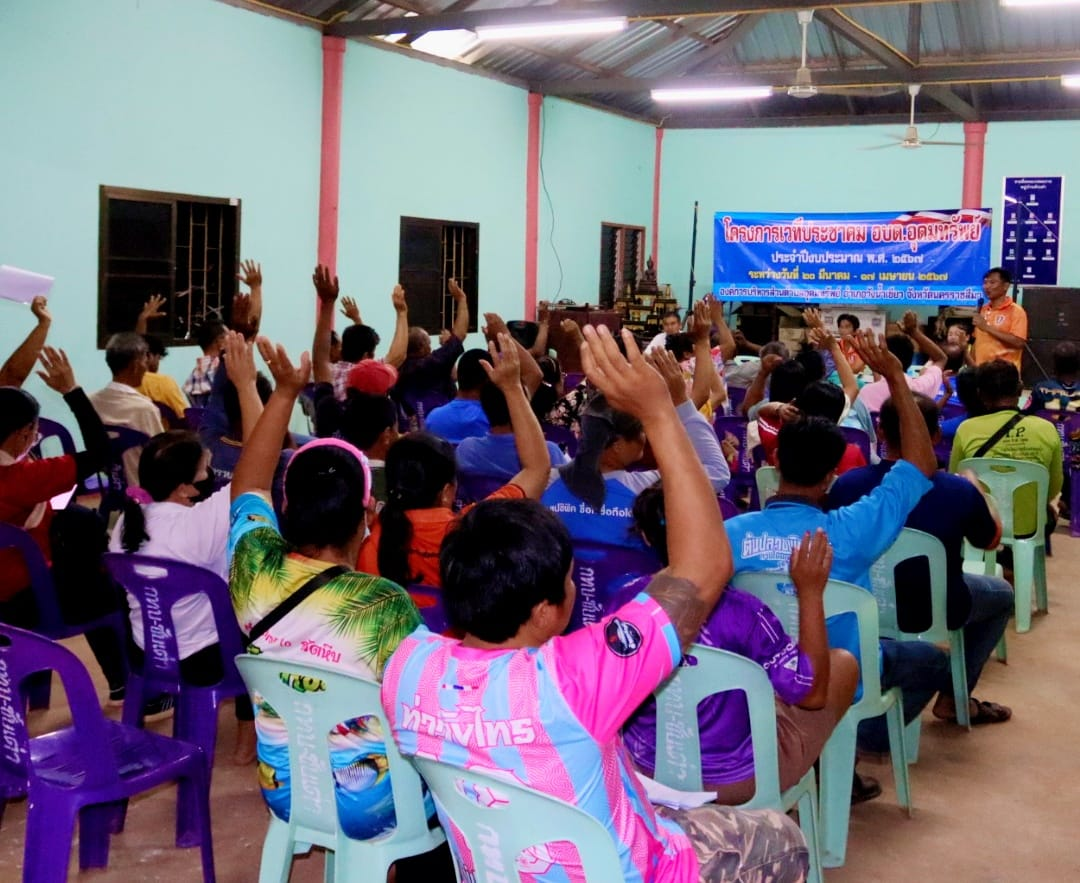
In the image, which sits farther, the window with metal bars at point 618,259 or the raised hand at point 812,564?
the window with metal bars at point 618,259

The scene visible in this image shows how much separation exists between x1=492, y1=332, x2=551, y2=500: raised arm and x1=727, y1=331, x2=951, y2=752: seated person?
0.49 m

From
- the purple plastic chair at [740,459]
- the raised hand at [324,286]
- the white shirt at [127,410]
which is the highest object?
the raised hand at [324,286]

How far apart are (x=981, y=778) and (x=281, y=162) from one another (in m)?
7.24

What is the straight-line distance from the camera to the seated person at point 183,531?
3025mm

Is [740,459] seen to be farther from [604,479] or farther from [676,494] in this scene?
[676,494]

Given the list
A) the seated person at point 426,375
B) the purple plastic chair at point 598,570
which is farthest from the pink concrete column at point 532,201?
the purple plastic chair at point 598,570

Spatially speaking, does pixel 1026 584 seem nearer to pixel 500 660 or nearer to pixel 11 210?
pixel 500 660

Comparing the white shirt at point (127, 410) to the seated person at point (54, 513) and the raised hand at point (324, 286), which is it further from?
the seated person at point (54, 513)

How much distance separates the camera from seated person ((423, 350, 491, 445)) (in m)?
4.86

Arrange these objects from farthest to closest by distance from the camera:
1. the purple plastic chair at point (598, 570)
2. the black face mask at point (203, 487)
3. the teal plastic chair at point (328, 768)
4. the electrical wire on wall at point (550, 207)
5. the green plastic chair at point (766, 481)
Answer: the electrical wire on wall at point (550, 207)
the green plastic chair at point (766, 481)
the black face mask at point (203, 487)
the purple plastic chair at point (598, 570)
the teal plastic chair at point (328, 768)

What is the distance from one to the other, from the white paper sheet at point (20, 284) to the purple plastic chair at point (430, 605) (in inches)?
108

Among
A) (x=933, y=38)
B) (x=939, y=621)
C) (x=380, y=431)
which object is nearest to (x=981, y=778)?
(x=939, y=621)

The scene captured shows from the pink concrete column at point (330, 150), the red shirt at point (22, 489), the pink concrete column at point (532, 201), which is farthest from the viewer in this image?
the pink concrete column at point (532, 201)

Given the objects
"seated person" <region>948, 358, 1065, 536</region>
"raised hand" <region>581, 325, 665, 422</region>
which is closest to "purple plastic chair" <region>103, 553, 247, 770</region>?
"raised hand" <region>581, 325, 665, 422</region>
